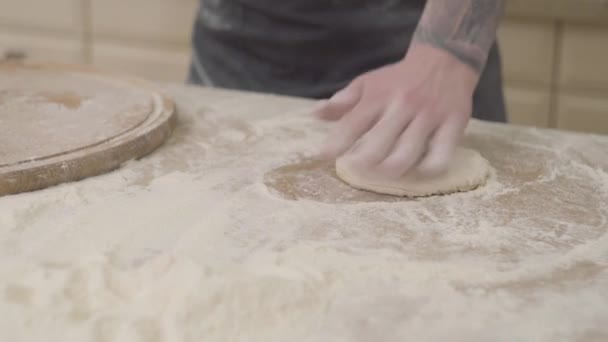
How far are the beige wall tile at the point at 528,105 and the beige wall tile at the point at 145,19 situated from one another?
2.56 feet

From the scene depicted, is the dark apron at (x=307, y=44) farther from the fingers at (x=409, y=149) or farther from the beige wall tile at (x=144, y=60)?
the beige wall tile at (x=144, y=60)

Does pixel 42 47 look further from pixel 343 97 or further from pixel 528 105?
pixel 343 97

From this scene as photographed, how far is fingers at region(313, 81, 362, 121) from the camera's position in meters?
0.76

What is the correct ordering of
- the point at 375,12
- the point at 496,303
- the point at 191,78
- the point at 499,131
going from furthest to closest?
1. the point at 191,78
2. the point at 375,12
3. the point at 499,131
4. the point at 496,303

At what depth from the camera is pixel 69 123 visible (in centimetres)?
77

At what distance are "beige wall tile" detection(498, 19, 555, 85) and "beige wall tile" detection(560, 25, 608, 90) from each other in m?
0.03

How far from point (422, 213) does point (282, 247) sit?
15 cm

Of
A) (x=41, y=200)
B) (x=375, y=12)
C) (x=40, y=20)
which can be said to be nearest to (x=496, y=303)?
(x=41, y=200)

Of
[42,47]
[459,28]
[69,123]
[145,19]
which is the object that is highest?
[459,28]


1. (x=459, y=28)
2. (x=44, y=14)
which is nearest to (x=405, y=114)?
(x=459, y=28)

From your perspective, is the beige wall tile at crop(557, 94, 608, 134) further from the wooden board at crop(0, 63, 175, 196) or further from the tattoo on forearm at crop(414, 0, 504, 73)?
the wooden board at crop(0, 63, 175, 196)

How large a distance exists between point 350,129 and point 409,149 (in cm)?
7

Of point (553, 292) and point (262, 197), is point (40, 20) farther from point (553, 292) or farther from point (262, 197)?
point (553, 292)

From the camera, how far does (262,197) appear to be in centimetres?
65
